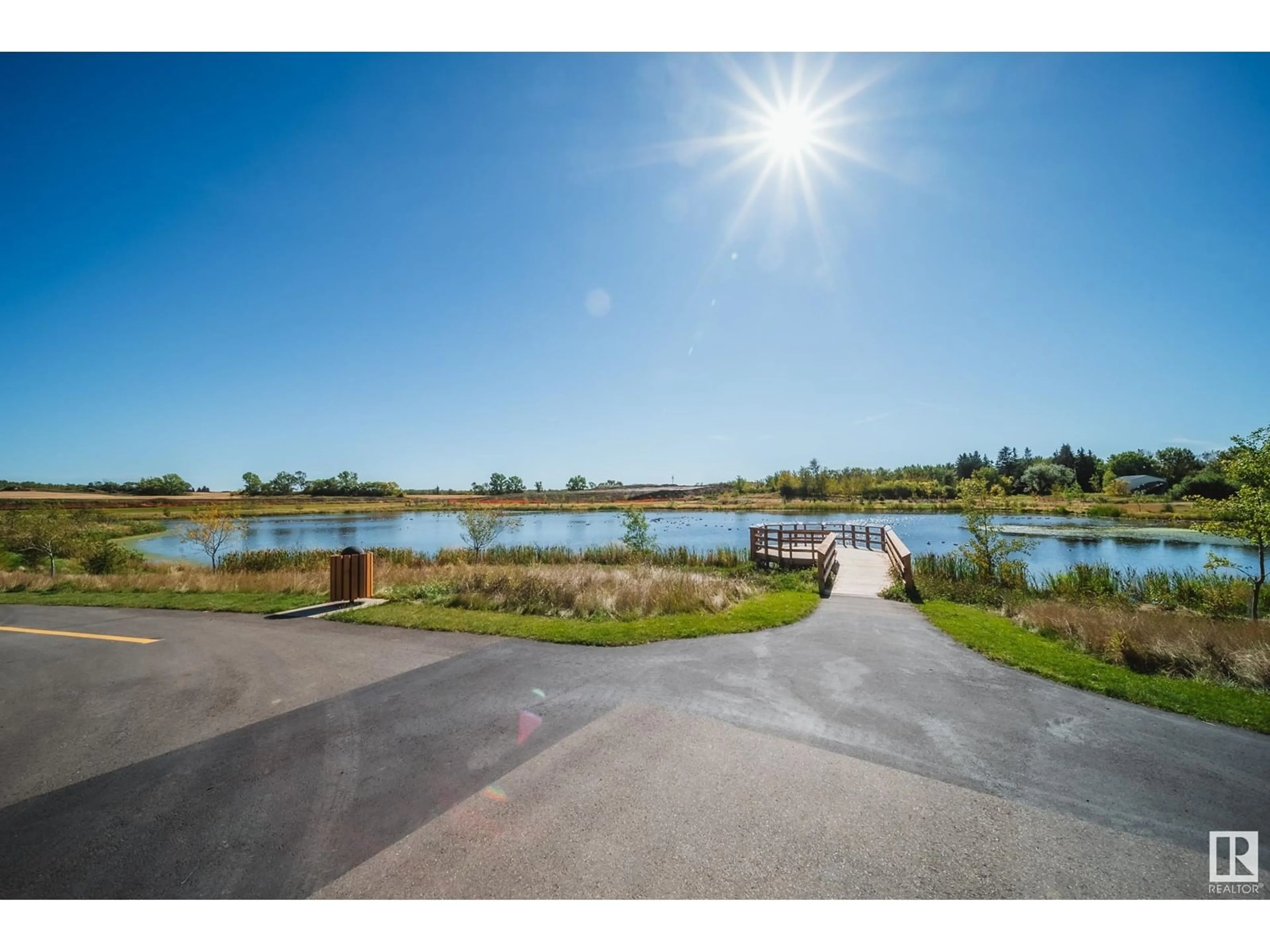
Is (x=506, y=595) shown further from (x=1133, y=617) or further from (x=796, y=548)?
(x=796, y=548)

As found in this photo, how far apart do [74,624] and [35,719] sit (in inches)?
267

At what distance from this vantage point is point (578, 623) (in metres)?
9.95

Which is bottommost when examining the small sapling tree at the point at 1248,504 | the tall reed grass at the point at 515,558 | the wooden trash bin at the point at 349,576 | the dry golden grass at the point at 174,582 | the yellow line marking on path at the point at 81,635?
the tall reed grass at the point at 515,558


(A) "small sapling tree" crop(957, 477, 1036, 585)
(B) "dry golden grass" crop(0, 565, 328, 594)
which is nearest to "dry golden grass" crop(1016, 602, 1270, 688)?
(A) "small sapling tree" crop(957, 477, 1036, 585)

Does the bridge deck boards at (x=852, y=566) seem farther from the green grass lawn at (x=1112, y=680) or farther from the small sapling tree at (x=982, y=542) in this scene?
the green grass lawn at (x=1112, y=680)

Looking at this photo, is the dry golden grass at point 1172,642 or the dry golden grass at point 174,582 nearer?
the dry golden grass at point 1172,642

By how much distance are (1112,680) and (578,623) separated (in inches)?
331

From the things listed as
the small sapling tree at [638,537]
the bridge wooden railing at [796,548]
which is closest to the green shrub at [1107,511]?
the bridge wooden railing at [796,548]

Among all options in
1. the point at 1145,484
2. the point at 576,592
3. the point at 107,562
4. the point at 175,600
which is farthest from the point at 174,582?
the point at 1145,484

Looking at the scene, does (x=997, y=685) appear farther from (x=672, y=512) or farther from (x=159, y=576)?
(x=672, y=512)

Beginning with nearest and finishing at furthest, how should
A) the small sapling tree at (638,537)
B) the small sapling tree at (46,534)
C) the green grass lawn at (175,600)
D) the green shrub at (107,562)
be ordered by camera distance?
the green grass lawn at (175,600) → the small sapling tree at (46,534) → the green shrub at (107,562) → the small sapling tree at (638,537)

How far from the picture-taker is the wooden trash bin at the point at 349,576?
12148 millimetres

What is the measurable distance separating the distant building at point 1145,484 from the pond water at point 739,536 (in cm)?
4536

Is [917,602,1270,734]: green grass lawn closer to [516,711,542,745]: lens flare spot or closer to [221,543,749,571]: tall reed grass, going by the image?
[516,711,542,745]: lens flare spot
